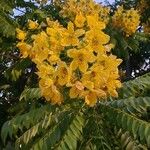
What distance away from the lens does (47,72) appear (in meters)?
3.98

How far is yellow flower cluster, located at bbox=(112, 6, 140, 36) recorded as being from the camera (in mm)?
9188

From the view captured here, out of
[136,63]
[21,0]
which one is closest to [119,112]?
[21,0]

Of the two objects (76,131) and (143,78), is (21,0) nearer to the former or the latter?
(143,78)

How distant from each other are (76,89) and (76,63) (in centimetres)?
21

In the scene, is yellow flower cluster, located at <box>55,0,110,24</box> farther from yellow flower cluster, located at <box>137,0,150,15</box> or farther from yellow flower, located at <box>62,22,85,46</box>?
yellow flower, located at <box>62,22,85,46</box>

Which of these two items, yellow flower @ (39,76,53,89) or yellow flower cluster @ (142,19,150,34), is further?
yellow flower cluster @ (142,19,150,34)

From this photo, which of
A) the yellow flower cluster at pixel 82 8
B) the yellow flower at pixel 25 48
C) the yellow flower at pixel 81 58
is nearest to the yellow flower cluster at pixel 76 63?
the yellow flower at pixel 81 58

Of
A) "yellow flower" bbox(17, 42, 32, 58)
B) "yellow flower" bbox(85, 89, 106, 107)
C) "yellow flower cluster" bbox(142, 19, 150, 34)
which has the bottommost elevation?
"yellow flower" bbox(85, 89, 106, 107)

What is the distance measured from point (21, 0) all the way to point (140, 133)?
6205 millimetres

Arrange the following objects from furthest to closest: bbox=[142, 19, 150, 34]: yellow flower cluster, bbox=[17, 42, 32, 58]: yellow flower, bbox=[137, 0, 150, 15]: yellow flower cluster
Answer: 1. bbox=[137, 0, 150, 15]: yellow flower cluster
2. bbox=[142, 19, 150, 34]: yellow flower cluster
3. bbox=[17, 42, 32, 58]: yellow flower

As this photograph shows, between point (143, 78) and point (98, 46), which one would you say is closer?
point (98, 46)

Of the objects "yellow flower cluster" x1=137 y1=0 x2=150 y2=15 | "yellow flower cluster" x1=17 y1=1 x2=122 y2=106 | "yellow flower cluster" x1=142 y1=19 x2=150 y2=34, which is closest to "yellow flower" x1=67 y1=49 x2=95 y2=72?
"yellow flower cluster" x1=17 y1=1 x2=122 y2=106

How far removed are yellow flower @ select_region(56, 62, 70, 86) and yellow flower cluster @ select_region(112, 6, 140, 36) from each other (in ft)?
17.2

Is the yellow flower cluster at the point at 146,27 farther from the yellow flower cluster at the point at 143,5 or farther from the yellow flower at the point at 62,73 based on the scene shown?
the yellow flower at the point at 62,73
